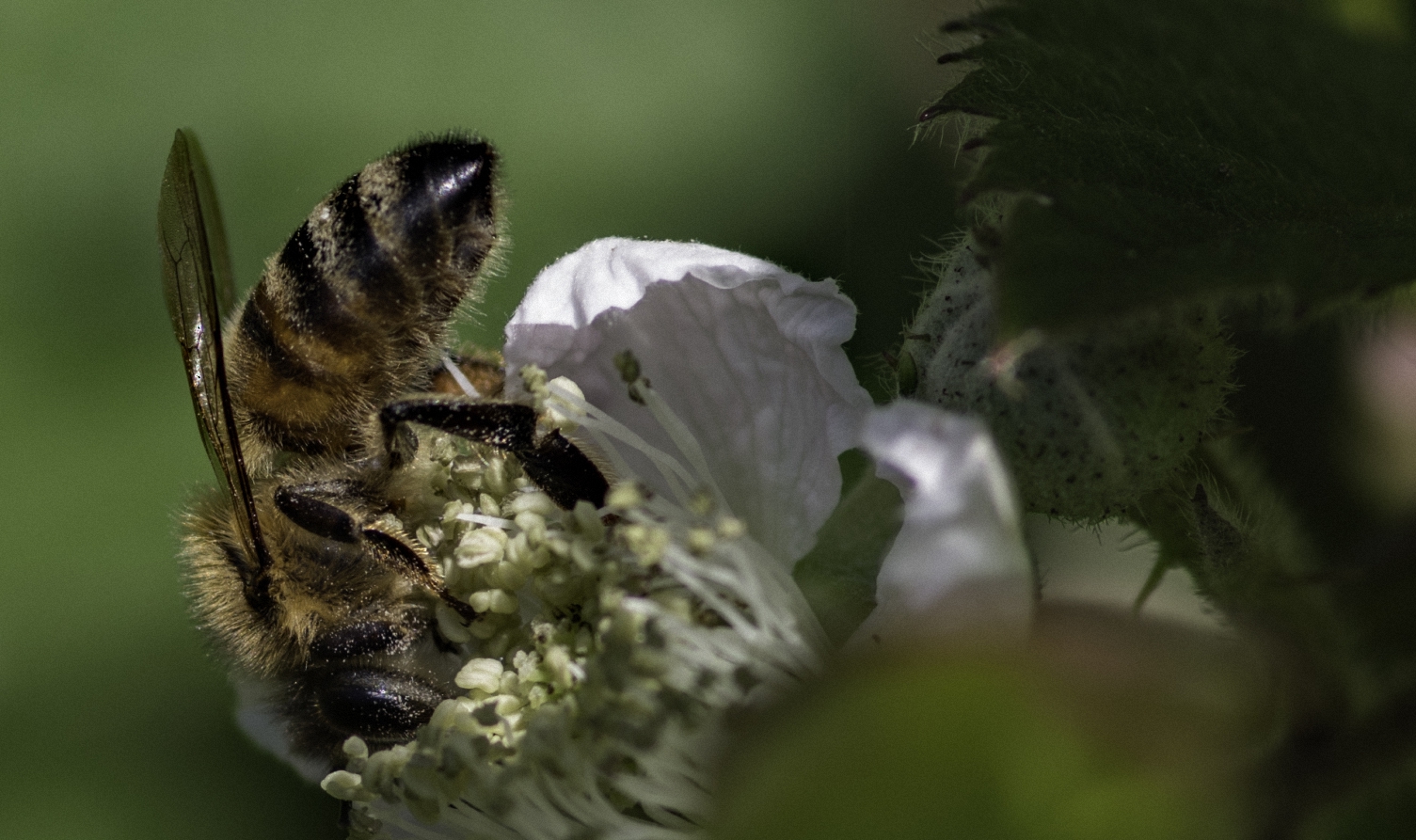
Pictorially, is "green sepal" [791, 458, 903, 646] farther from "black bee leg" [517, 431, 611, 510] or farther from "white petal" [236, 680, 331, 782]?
"white petal" [236, 680, 331, 782]

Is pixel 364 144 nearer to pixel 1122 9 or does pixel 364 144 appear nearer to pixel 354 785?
pixel 354 785

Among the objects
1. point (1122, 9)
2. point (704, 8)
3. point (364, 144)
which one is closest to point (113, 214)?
point (364, 144)

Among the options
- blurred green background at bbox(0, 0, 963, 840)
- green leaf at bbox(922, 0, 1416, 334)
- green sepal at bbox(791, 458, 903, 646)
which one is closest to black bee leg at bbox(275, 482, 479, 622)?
green sepal at bbox(791, 458, 903, 646)

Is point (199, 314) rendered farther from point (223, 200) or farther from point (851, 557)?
point (223, 200)

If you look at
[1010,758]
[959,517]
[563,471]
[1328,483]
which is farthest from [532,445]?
[1328,483]

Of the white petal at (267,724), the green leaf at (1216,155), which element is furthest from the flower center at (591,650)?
the green leaf at (1216,155)

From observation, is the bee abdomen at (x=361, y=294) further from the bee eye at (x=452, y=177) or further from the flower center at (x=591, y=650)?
the flower center at (x=591, y=650)
